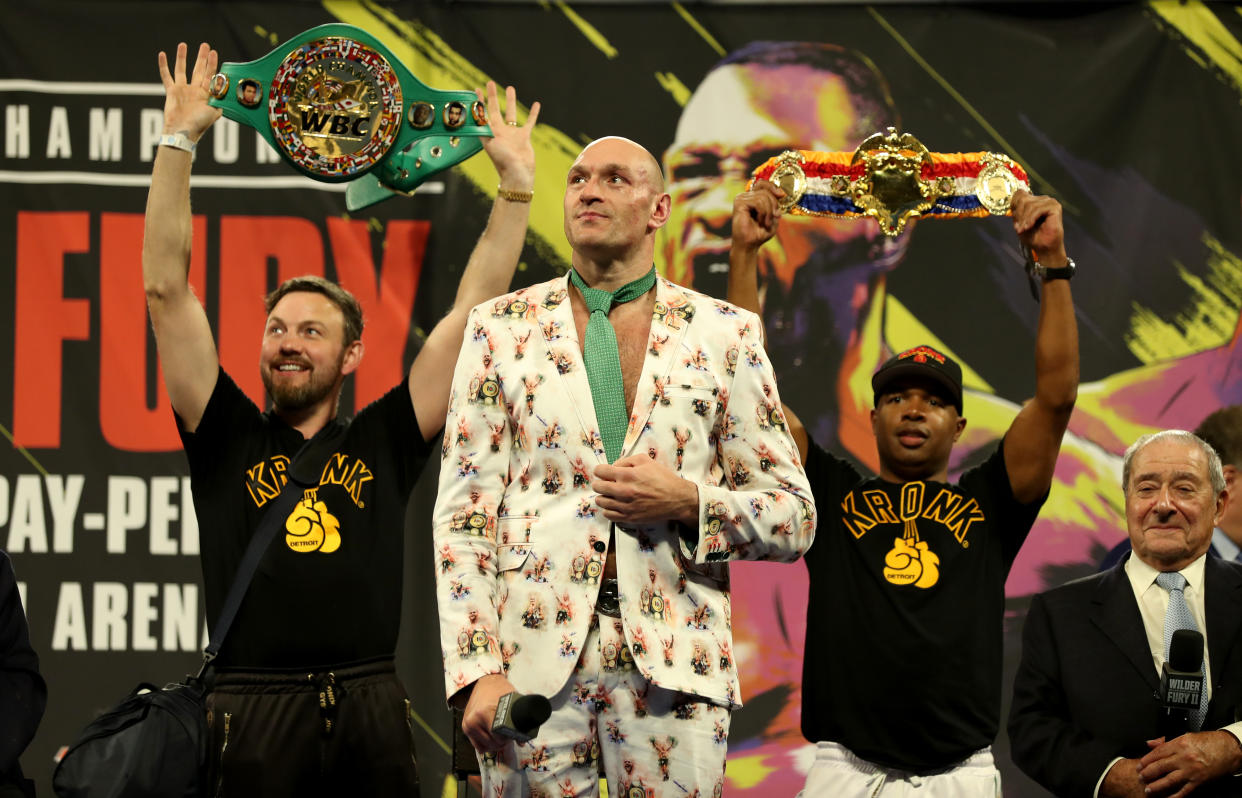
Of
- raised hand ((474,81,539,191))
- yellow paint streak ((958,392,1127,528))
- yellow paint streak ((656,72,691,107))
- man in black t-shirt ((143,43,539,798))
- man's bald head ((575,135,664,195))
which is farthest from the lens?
yellow paint streak ((656,72,691,107))

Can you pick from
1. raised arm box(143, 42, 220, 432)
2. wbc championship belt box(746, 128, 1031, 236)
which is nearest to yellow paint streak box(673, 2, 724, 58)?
wbc championship belt box(746, 128, 1031, 236)

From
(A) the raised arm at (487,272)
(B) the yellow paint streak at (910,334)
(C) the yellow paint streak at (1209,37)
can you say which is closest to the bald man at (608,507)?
(A) the raised arm at (487,272)

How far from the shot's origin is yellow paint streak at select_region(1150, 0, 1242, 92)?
191 inches

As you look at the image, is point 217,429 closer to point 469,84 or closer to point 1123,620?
point 469,84

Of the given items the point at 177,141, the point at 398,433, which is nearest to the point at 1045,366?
the point at 398,433

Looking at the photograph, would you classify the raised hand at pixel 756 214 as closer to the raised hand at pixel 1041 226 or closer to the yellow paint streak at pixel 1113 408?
the raised hand at pixel 1041 226

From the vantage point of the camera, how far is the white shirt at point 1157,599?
11.0ft

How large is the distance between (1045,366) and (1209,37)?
2218 mm

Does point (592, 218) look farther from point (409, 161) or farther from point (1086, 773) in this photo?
point (1086, 773)

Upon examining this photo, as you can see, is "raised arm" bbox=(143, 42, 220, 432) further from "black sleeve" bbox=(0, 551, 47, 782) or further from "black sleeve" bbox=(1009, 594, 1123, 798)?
"black sleeve" bbox=(1009, 594, 1123, 798)

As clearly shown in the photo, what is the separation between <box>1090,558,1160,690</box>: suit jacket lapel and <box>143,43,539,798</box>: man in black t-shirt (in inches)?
70.2

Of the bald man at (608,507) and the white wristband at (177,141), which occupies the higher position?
the white wristband at (177,141)

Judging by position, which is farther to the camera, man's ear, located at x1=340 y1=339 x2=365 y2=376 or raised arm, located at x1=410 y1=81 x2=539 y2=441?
man's ear, located at x1=340 y1=339 x2=365 y2=376

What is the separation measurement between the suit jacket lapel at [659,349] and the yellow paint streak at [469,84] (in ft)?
7.05
